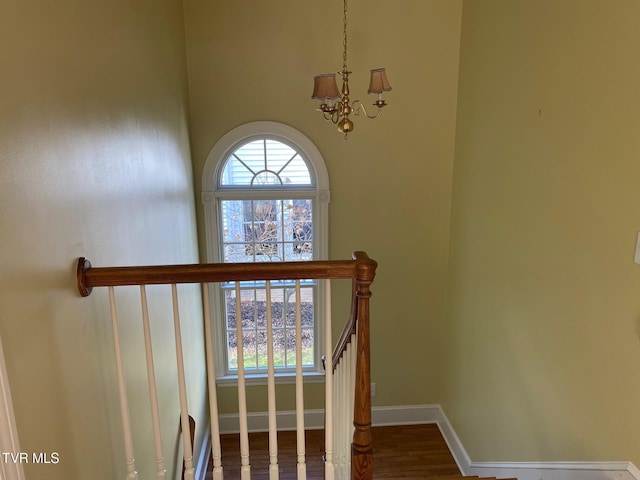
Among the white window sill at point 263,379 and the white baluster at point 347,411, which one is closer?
the white baluster at point 347,411

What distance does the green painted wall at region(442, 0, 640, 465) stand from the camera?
6.16ft

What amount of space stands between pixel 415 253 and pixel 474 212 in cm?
78

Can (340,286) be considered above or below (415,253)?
below

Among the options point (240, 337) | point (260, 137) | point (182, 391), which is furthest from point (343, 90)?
point (182, 391)

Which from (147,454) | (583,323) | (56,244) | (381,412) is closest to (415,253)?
(381,412)

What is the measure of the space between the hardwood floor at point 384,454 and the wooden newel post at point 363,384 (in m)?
2.27

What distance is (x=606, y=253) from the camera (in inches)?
77.4

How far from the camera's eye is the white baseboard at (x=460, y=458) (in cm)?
196

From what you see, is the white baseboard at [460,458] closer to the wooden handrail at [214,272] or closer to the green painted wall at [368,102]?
the green painted wall at [368,102]

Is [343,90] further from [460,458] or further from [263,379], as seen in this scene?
[460,458]

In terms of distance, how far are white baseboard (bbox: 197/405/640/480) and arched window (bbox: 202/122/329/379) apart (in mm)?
481

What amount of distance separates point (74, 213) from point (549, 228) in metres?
2.29

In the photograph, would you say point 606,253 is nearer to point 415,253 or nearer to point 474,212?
point 474,212

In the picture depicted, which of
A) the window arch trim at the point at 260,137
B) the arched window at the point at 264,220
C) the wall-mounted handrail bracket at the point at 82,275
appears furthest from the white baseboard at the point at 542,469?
the window arch trim at the point at 260,137
